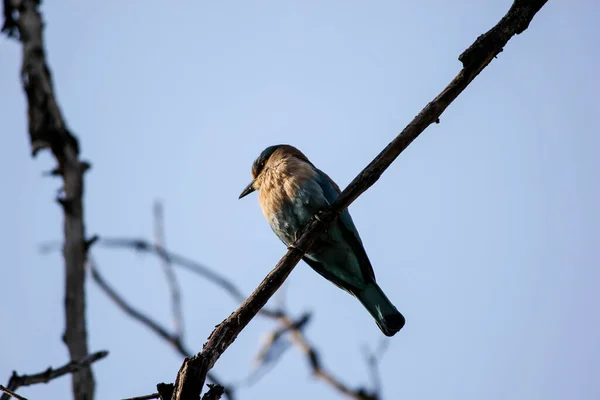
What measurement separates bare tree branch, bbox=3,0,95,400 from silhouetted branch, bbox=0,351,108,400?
0.62 feet

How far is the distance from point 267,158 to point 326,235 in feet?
4.83

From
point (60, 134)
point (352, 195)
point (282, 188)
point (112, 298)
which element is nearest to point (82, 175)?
point (60, 134)

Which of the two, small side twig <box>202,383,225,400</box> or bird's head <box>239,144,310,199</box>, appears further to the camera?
bird's head <box>239,144,310,199</box>

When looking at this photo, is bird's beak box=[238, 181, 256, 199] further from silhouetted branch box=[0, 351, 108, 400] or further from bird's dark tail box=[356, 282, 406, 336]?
silhouetted branch box=[0, 351, 108, 400]

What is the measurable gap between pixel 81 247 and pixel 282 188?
160 cm

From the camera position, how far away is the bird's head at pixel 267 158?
21.8 ft

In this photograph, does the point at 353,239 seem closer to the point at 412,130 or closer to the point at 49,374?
the point at 412,130

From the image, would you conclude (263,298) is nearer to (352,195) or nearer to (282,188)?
(352,195)

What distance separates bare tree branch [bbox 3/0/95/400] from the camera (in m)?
4.75

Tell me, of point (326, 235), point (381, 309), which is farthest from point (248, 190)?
point (381, 309)

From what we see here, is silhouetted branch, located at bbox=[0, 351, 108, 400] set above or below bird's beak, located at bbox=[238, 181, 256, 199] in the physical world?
below

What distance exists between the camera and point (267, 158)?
271 inches

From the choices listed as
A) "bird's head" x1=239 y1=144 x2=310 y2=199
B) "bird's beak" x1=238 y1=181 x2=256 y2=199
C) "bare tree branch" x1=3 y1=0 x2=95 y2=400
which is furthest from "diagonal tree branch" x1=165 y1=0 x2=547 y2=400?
"bird's beak" x1=238 y1=181 x2=256 y2=199

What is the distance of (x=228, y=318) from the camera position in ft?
12.3
